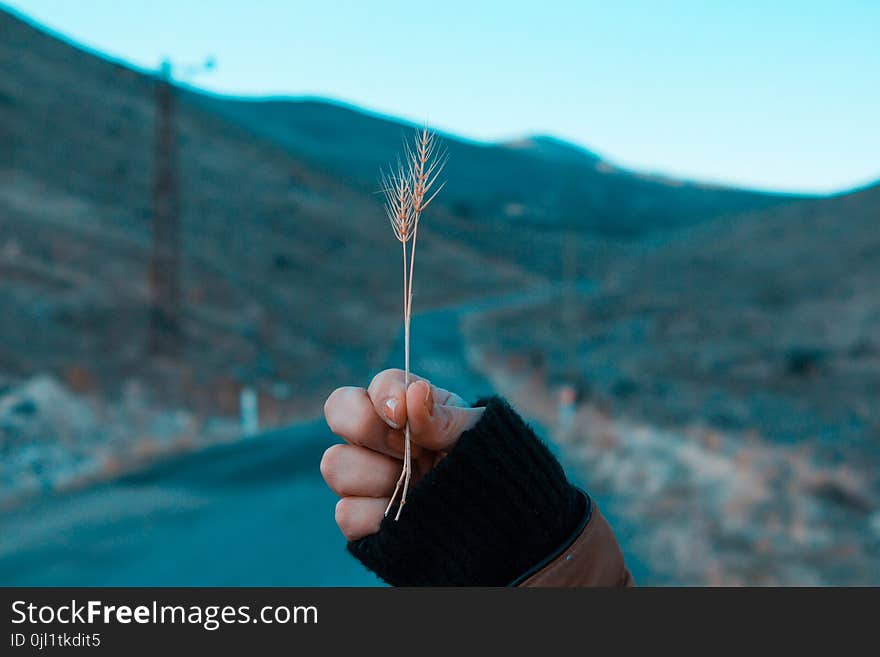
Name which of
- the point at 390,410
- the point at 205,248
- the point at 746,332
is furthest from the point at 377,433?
the point at 205,248

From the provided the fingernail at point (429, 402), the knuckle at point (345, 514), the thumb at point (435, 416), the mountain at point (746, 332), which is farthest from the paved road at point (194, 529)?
the mountain at point (746, 332)

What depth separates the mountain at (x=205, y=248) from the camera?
839 inches

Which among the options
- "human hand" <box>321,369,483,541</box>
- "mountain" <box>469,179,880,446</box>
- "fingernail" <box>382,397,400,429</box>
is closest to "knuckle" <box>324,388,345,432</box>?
"human hand" <box>321,369,483,541</box>

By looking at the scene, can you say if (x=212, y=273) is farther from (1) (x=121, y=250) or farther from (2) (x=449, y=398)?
(2) (x=449, y=398)

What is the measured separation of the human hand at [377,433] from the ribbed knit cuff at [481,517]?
0.14 ft

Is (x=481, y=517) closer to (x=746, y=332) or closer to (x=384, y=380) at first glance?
(x=384, y=380)

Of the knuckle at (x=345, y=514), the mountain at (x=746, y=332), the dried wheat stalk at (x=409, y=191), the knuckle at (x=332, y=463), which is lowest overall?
the mountain at (x=746, y=332)

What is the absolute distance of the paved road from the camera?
6273 mm

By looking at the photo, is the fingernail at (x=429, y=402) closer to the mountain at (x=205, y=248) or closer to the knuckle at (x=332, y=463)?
the knuckle at (x=332, y=463)

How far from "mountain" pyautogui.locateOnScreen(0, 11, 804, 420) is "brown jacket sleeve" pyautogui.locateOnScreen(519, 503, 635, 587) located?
115 centimetres

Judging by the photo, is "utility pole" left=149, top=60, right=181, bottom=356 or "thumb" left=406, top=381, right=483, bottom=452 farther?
"utility pole" left=149, top=60, right=181, bottom=356

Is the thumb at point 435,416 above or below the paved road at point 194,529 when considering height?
above

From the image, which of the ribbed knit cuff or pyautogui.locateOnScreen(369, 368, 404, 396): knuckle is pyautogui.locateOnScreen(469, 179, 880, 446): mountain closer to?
the ribbed knit cuff
